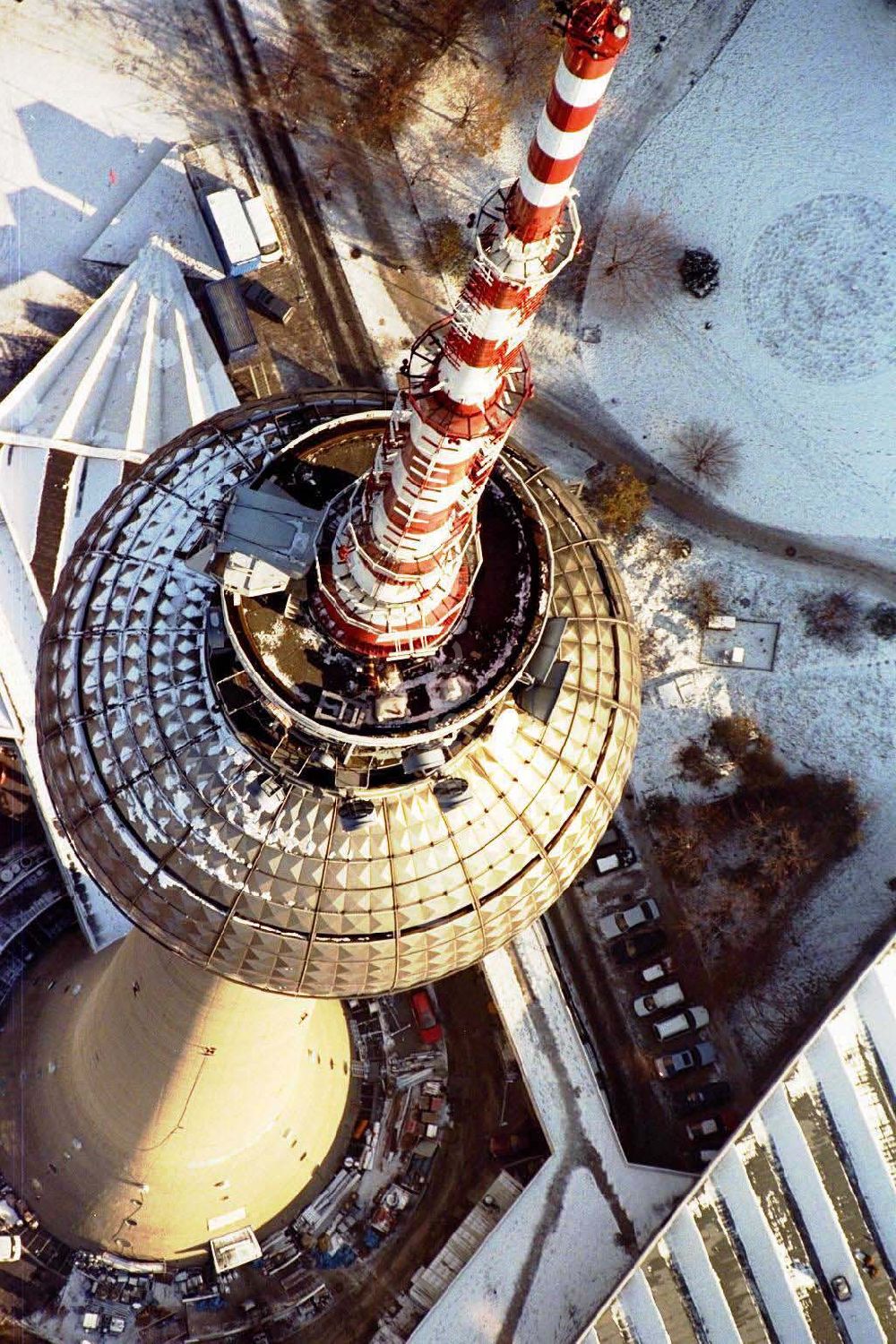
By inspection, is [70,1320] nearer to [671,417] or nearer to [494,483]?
[494,483]

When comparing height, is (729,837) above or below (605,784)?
below

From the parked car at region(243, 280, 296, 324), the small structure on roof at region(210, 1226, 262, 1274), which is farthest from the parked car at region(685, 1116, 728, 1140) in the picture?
the parked car at region(243, 280, 296, 324)

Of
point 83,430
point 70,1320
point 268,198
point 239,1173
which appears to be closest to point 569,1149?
point 239,1173

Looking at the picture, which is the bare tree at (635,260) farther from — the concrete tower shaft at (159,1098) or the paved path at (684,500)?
the concrete tower shaft at (159,1098)

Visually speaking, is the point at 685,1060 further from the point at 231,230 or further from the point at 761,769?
the point at 231,230

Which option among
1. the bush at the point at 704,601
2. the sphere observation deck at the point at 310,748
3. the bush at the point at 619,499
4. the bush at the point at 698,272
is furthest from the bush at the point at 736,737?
the sphere observation deck at the point at 310,748
